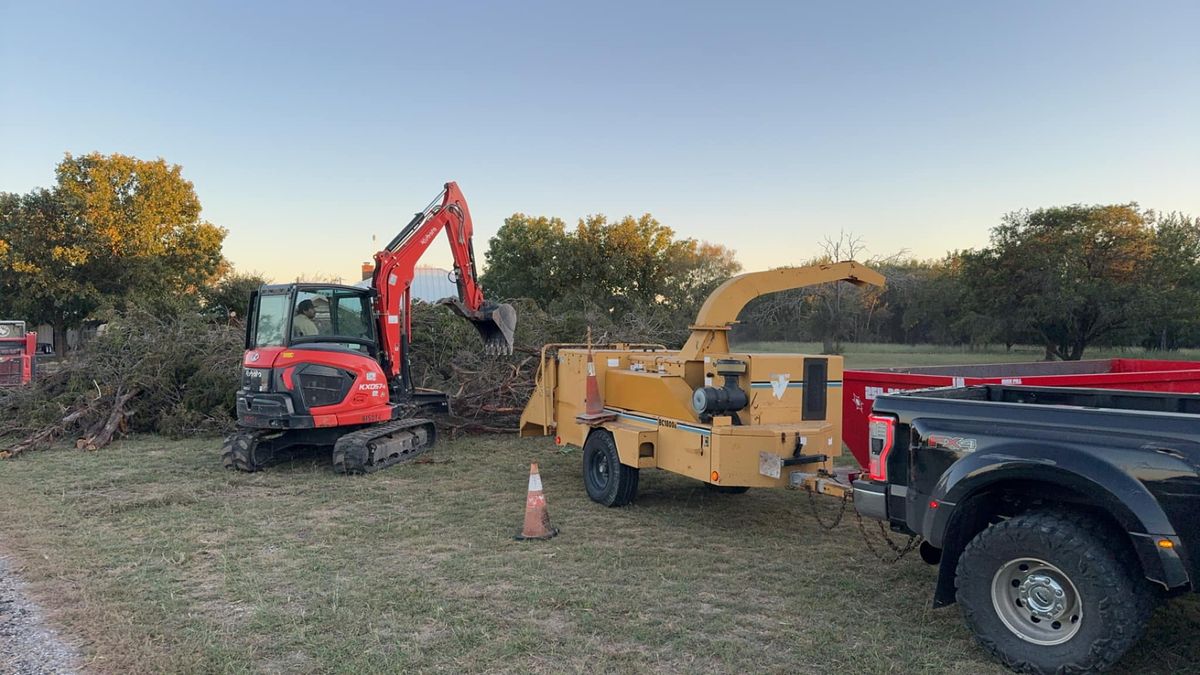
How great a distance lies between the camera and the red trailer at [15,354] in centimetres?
1586

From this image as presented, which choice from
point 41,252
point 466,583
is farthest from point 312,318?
point 41,252

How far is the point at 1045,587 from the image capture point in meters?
3.89

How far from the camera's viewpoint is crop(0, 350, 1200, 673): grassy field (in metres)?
4.28

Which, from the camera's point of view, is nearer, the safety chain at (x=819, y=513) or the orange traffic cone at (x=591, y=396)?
the safety chain at (x=819, y=513)

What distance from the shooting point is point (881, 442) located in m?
4.63

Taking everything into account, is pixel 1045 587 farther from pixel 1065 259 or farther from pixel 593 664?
pixel 1065 259

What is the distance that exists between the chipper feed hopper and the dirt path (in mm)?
4512

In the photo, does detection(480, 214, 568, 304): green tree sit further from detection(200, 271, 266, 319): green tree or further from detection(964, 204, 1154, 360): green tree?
detection(964, 204, 1154, 360): green tree

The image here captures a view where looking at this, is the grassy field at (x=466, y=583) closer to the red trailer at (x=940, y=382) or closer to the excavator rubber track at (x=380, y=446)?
the excavator rubber track at (x=380, y=446)

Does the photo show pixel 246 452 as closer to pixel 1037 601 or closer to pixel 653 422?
pixel 653 422

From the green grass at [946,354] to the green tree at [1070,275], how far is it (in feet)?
4.77

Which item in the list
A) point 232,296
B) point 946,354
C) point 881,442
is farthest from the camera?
point 946,354

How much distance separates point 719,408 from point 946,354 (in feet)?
96.3

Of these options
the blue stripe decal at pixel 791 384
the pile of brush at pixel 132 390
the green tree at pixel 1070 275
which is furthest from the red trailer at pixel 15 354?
the green tree at pixel 1070 275
